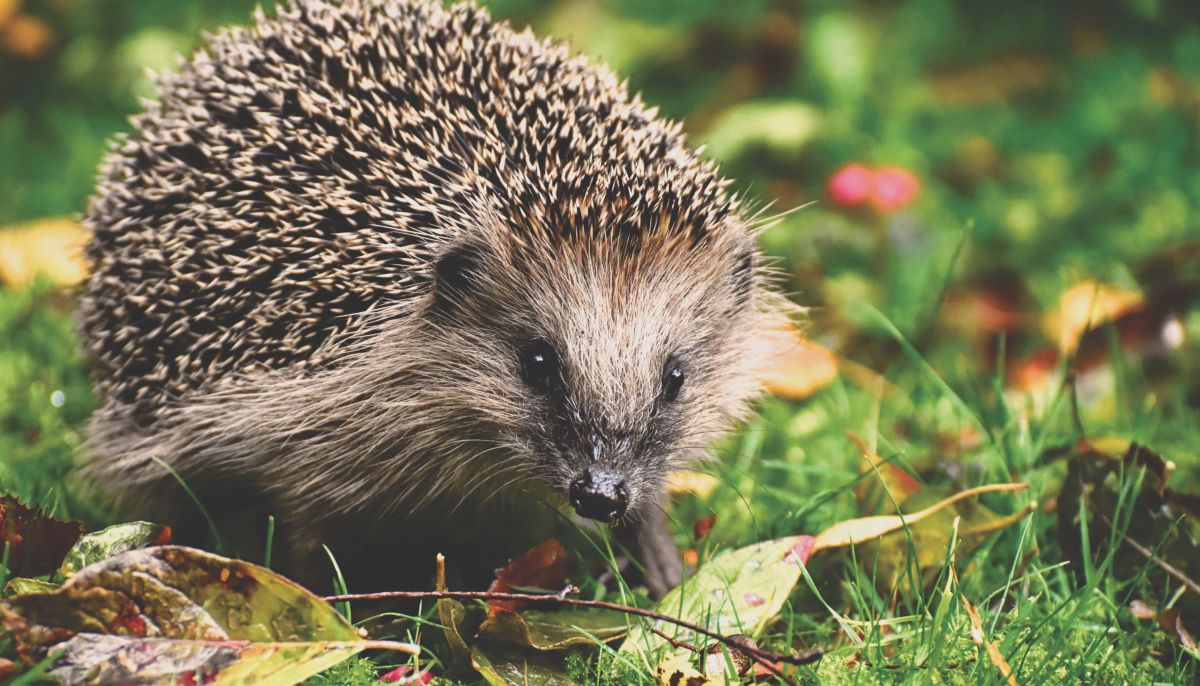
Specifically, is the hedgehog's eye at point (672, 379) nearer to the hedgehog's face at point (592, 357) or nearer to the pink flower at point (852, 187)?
the hedgehog's face at point (592, 357)

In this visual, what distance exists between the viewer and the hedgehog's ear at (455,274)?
272 centimetres

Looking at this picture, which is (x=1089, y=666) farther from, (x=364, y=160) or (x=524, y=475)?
(x=364, y=160)

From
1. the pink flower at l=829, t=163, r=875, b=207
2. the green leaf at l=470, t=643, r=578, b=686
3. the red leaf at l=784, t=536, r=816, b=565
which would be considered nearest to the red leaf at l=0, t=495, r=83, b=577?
the green leaf at l=470, t=643, r=578, b=686

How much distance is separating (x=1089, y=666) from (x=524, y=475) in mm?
1279

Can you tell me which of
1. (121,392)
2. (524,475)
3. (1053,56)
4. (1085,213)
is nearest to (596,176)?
(524,475)

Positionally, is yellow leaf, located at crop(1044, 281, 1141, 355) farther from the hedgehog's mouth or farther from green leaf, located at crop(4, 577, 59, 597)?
green leaf, located at crop(4, 577, 59, 597)

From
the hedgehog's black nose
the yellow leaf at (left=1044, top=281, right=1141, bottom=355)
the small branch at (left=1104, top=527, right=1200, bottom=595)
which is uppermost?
the yellow leaf at (left=1044, top=281, right=1141, bottom=355)

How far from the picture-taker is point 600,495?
241cm

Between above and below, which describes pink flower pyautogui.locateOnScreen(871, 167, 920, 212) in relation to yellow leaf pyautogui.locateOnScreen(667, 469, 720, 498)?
above

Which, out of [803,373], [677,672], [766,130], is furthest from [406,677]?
[766,130]

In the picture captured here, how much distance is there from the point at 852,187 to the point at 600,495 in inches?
118

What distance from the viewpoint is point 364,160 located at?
2.76m

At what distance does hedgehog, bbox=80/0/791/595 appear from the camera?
8.86 feet

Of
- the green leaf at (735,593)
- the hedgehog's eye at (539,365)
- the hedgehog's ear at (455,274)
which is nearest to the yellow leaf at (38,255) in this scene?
the hedgehog's ear at (455,274)
